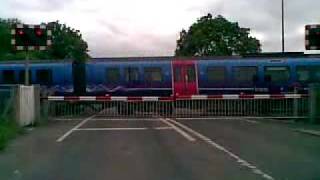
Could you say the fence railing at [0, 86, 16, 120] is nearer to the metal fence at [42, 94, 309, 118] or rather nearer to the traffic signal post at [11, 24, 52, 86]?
the traffic signal post at [11, 24, 52, 86]

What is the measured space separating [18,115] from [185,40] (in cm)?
7472

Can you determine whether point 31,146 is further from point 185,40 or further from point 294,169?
point 185,40

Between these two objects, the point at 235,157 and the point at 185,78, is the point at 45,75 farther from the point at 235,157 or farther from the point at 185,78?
the point at 235,157

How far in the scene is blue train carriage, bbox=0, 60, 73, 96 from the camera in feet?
148

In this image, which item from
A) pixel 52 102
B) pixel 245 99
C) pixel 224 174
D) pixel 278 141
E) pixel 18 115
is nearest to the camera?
pixel 224 174

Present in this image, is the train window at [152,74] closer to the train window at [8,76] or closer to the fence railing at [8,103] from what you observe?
the train window at [8,76]

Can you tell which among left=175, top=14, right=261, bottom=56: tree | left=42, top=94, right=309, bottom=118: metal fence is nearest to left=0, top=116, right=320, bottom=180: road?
left=42, top=94, right=309, bottom=118: metal fence

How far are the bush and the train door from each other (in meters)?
20.9

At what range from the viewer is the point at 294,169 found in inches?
556

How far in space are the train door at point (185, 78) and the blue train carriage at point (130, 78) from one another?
372 millimetres

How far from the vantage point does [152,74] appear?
44781 mm

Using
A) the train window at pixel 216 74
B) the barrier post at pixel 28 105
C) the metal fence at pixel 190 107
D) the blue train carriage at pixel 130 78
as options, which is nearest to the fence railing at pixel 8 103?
the barrier post at pixel 28 105

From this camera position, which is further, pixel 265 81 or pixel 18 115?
pixel 265 81

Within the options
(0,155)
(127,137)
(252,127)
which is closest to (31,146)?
(0,155)
